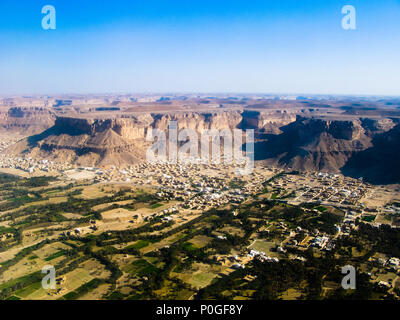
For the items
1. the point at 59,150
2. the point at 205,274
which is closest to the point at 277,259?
the point at 205,274

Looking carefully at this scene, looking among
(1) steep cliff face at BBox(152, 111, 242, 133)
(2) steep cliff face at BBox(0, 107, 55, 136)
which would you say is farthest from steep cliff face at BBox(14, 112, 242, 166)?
(2) steep cliff face at BBox(0, 107, 55, 136)

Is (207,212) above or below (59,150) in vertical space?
below

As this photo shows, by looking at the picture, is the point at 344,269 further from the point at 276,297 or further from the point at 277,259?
the point at 276,297

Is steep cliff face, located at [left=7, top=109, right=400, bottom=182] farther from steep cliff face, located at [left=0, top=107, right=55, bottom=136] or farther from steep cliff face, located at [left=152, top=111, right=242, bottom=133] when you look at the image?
steep cliff face, located at [left=0, top=107, right=55, bottom=136]

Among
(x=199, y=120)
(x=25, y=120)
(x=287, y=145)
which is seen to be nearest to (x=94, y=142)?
(x=199, y=120)

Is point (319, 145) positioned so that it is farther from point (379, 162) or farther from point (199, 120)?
point (199, 120)
